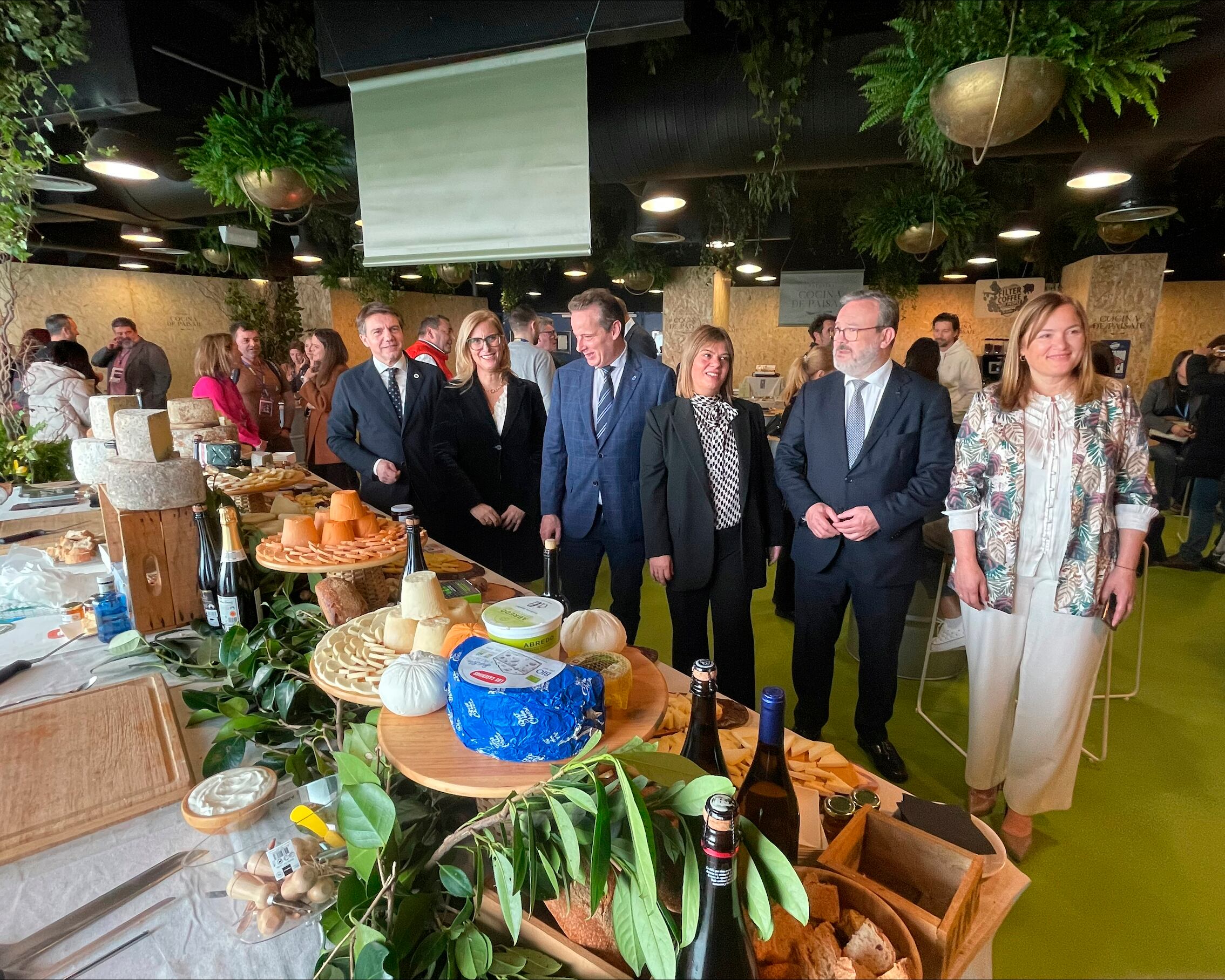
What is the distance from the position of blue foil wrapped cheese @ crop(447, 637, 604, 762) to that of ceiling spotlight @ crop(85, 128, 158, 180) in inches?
164

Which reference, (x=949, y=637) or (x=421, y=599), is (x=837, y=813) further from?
(x=949, y=637)

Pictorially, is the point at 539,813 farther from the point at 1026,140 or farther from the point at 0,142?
the point at 0,142

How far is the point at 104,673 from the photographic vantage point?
1.54 metres

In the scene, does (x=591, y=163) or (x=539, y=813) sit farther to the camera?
(x=591, y=163)

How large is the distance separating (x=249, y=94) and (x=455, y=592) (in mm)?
4037

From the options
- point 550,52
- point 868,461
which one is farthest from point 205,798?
point 550,52

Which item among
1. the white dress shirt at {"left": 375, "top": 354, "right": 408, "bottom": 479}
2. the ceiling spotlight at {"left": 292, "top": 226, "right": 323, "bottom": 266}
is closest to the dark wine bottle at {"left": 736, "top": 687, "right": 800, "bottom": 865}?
the white dress shirt at {"left": 375, "top": 354, "right": 408, "bottom": 479}

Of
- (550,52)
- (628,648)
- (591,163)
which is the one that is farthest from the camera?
(591,163)

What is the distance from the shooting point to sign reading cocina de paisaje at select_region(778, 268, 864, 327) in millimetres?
9430

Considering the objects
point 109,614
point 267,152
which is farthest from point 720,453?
point 267,152

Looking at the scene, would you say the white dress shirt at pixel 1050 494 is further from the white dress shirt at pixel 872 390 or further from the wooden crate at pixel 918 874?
the wooden crate at pixel 918 874

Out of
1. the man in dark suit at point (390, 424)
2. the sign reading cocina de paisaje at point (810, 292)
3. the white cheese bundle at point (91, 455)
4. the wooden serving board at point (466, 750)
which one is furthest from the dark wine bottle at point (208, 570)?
the sign reading cocina de paisaje at point (810, 292)

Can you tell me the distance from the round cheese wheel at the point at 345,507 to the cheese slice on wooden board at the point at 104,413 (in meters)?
0.92

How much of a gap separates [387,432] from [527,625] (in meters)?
2.61
